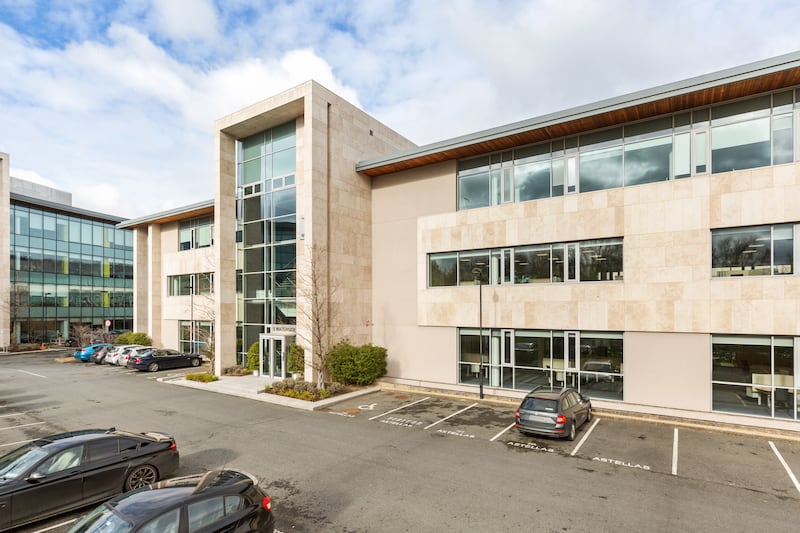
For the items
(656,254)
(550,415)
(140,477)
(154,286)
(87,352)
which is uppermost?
(656,254)

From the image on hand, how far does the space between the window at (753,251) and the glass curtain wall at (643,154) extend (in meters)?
2.52

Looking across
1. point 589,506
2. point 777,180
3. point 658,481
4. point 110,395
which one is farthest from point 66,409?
point 777,180

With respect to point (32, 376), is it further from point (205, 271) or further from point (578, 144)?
point (578, 144)

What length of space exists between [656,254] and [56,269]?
60.4 meters

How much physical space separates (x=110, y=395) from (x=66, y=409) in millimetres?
2779

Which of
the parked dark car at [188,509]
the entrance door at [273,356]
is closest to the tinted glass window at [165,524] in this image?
the parked dark car at [188,509]

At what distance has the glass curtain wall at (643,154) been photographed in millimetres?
15438

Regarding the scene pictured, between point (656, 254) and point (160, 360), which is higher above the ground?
point (656, 254)

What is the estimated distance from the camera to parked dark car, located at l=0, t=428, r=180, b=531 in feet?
25.6

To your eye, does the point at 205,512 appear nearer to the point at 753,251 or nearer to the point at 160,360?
the point at 753,251

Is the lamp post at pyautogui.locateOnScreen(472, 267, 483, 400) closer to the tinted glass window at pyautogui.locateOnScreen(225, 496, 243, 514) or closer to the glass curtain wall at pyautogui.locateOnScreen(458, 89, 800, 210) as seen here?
the glass curtain wall at pyautogui.locateOnScreen(458, 89, 800, 210)

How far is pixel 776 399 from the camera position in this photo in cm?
1472

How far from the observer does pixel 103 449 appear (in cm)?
906

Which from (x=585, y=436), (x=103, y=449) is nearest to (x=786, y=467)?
(x=585, y=436)
